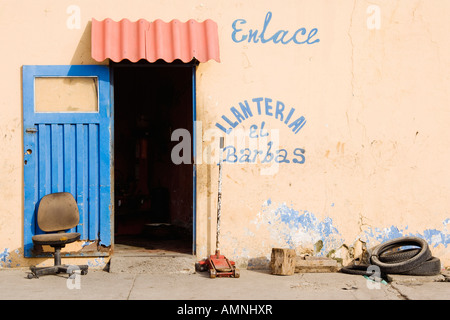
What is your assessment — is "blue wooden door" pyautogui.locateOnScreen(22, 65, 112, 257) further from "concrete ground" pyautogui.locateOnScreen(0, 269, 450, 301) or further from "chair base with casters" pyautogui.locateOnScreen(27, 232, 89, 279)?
"concrete ground" pyautogui.locateOnScreen(0, 269, 450, 301)

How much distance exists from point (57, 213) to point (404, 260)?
444 centimetres

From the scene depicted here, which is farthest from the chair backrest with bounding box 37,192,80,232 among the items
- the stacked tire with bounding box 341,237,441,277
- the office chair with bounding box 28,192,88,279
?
the stacked tire with bounding box 341,237,441,277

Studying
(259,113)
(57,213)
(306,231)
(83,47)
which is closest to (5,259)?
(57,213)

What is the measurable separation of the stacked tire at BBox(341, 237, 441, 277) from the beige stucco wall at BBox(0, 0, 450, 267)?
215 mm

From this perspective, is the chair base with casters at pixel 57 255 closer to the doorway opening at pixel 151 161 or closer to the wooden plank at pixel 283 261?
the doorway opening at pixel 151 161

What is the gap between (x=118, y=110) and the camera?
12219mm

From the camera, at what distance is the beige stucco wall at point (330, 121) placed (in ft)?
22.9

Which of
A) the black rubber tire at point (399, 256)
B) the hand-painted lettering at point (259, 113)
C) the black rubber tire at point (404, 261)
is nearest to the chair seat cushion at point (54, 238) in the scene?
the hand-painted lettering at point (259, 113)

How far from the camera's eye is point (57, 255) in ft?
21.1

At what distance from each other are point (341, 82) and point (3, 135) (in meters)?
4.51

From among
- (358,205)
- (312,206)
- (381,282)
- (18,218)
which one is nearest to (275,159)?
(312,206)

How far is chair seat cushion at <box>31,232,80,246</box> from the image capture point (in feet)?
20.5

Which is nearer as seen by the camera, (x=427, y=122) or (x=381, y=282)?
(x=381, y=282)
